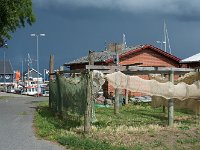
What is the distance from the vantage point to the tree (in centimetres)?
3253

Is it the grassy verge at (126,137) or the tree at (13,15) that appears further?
the tree at (13,15)

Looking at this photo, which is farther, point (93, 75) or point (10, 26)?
point (10, 26)

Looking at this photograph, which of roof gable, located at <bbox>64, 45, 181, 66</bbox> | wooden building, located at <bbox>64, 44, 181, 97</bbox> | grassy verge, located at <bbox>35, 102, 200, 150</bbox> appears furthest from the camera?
wooden building, located at <bbox>64, 44, 181, 97</bbox>

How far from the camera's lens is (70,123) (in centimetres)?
1497

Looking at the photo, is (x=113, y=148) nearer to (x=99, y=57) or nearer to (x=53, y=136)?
(x=53, y=136)

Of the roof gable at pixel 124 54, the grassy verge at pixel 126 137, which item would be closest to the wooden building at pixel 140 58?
the roof gable at pixel 124 54

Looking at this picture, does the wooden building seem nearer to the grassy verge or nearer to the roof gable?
the roof gable

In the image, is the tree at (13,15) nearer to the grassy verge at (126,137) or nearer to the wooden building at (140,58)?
the wooden building at (140,58)

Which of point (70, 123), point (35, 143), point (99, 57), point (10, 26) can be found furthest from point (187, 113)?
point (10, 26)

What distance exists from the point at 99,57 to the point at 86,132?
22130 millimetres

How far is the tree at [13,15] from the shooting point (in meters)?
32.5

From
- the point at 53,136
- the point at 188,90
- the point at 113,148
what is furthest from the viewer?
the point at 188,90

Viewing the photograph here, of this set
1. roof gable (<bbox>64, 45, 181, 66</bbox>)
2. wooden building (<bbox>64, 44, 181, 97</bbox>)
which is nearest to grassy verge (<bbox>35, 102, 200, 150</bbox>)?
wooden building (<bbox>64, 44, 181, 97</bbox>)

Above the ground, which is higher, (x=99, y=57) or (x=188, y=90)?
(x=99, y=57)
